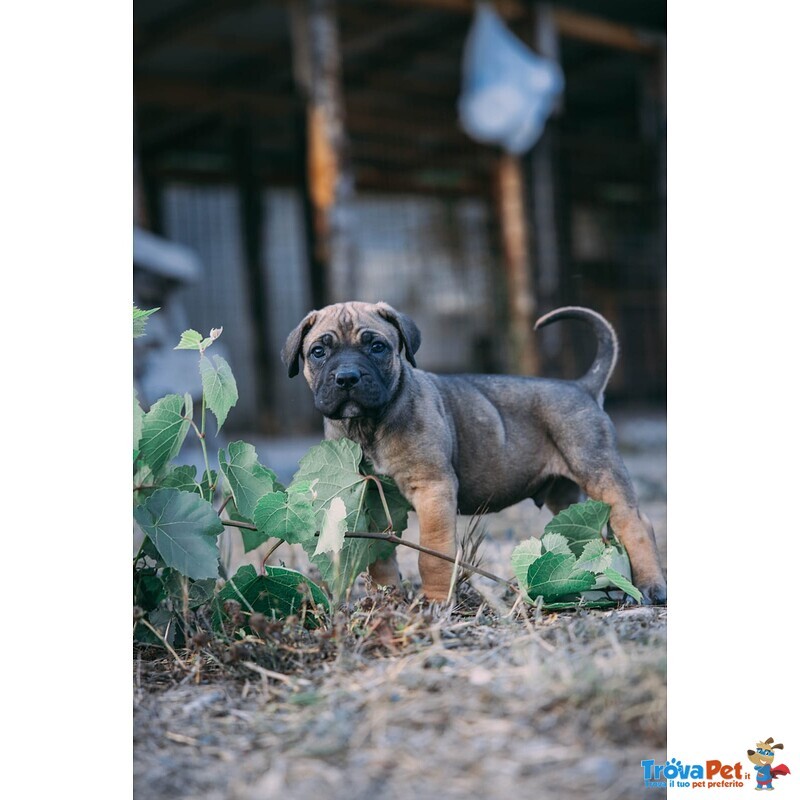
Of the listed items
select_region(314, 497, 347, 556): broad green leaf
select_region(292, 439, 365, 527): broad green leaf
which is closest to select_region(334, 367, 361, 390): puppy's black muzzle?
select_region(292, 439, 365, 527): broad green leaf

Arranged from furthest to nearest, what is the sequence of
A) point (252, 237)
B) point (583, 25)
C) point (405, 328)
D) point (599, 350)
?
point (252, 237), point (583, 25), point (599, 350), point (405, 328)

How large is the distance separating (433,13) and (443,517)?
726cm

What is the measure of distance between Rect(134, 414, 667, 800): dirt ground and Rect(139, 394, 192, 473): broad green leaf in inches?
21.1

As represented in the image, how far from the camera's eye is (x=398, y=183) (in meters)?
10.8

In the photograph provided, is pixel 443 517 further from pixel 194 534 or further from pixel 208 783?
pixel 208 783

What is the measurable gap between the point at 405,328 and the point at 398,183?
814cm

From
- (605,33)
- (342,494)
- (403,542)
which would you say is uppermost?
(605,33)

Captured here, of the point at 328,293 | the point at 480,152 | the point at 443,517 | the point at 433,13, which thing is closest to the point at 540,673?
the point at 443,517

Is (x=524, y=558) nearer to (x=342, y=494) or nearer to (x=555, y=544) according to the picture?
(x=555, y=544)

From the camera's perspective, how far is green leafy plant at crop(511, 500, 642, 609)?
271 centimetres

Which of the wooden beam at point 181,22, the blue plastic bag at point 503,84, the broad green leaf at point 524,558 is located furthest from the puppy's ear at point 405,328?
the wooden beam at point 181,22

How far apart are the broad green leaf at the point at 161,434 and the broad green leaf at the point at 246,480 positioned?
0.13 meters
